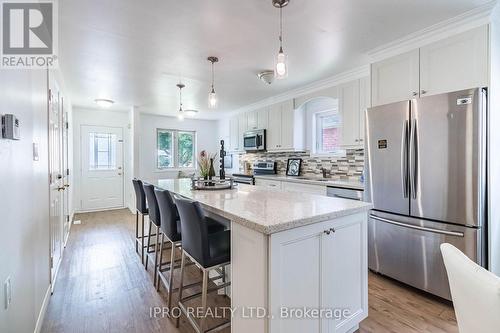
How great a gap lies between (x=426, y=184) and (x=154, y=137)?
5.75 m

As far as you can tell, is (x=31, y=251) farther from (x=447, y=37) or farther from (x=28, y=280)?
(x=447, y=37)

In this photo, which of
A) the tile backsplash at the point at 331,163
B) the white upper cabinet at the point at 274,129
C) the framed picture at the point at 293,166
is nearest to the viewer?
the tile backsplash at the point at 331,163

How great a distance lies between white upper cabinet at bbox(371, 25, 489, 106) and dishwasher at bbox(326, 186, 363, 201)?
1.03 m

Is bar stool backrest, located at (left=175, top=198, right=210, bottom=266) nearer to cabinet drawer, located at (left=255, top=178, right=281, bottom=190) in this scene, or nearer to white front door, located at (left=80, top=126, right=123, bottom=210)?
cabinet drawer, located at (left=255, top=178, right=281, bottom=190)

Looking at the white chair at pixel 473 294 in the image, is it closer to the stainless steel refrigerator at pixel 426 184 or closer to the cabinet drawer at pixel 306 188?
the stainless steel refrigerator at pixel 426 184

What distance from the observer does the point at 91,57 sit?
2758mm

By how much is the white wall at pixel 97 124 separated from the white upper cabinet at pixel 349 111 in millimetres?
4695

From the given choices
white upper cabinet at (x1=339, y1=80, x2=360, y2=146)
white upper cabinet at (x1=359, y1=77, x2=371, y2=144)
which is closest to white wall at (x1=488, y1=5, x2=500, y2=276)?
white upper cabinet at (x1=359, y1=77, x2=371, y2=144)

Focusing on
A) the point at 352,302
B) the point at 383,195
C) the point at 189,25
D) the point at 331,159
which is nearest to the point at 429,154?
the point at 383,195

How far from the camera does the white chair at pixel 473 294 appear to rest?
2.27 feet

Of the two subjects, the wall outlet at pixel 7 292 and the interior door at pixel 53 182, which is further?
the interior door at pixel 53 182

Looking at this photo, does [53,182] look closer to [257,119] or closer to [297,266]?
[297,266]

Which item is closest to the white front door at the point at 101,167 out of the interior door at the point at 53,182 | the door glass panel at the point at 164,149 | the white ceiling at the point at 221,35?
the door glass panel at the point at 164,149

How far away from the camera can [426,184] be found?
86.1 inches
